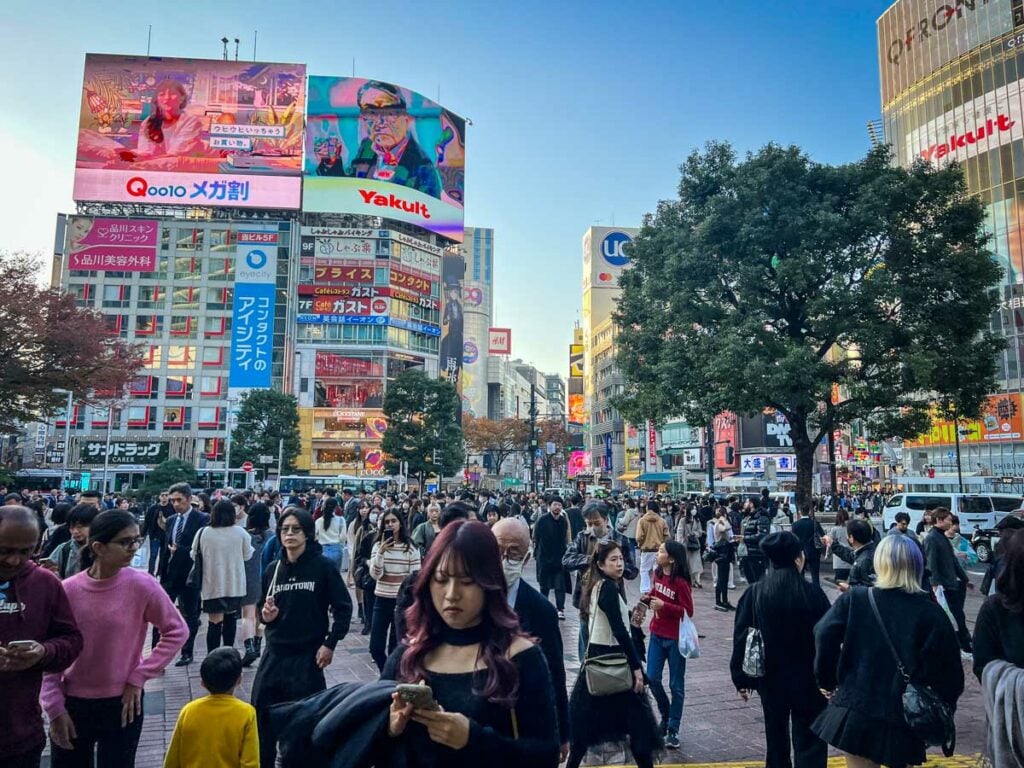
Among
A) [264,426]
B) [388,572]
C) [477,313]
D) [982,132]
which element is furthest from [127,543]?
[477,313]

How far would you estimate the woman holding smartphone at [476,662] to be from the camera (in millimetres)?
1940

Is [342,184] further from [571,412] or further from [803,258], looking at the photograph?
[803,258]

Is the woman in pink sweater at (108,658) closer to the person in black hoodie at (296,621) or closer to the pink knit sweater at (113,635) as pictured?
the pink knit sweater at (113,635)

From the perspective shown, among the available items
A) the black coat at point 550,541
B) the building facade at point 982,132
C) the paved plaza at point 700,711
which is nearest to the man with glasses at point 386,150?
the building facade at point 982,132

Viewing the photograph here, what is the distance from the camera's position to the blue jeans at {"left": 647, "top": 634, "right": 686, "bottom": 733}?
215 inches

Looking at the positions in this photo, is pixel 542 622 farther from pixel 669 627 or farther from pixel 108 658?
pixel 669 627

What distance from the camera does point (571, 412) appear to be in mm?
93625

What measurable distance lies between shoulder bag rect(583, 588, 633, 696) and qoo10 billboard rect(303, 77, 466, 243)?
63.5 meters

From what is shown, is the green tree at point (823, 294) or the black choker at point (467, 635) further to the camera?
the green tree at point (823, 294)

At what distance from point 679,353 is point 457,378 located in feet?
174

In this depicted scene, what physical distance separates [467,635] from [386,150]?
6917 cm

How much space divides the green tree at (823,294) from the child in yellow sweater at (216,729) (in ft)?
52.4

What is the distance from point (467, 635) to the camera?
212 centimetres

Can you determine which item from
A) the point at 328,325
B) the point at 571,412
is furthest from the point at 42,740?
the point at 571,412
